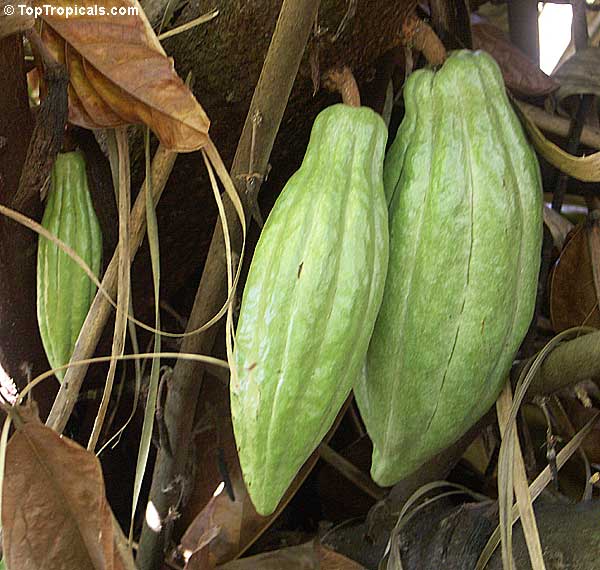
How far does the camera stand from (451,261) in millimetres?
523

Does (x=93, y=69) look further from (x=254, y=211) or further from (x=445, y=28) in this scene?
(x=445, y=28)

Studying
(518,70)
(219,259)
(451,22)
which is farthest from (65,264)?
(518,70)

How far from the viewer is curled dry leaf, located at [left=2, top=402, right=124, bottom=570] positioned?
1.60 ft

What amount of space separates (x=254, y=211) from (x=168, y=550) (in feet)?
1.11

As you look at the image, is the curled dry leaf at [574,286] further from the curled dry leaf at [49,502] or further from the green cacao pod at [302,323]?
the curled dry leaf at [49,502]

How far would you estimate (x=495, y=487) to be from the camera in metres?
0.85

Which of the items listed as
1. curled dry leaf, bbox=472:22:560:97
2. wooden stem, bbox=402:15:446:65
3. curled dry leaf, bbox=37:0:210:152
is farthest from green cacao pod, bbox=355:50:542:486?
curled dry leaf, bbox=472:22:560:97

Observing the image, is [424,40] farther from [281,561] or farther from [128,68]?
[281,561]

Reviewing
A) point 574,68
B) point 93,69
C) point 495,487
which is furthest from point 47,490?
point 574,68

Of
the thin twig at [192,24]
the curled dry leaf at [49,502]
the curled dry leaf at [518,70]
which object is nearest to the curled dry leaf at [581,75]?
the curled dry leaf at [518,70]

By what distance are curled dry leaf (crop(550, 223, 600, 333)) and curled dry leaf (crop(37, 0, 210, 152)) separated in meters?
0.38

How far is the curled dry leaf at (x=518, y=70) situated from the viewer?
2.79 ft

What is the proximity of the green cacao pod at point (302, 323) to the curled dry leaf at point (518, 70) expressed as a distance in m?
0.42

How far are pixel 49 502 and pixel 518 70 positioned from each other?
2.15 ft
